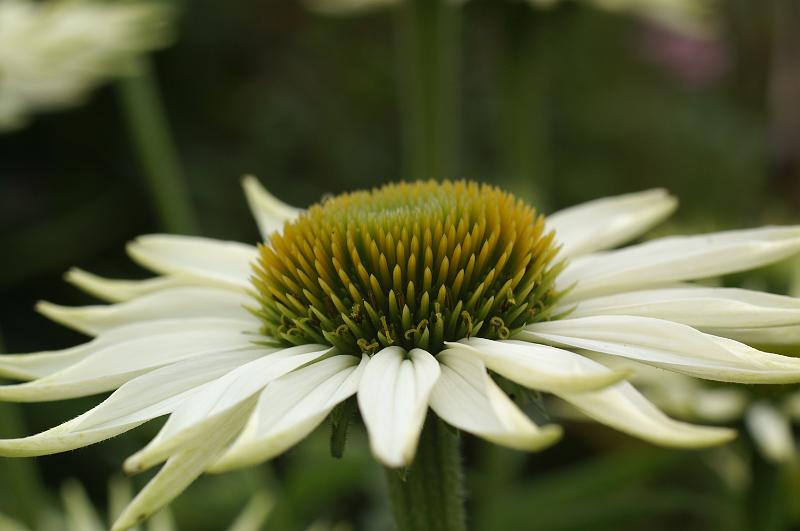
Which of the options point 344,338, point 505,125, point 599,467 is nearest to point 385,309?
point 344,338

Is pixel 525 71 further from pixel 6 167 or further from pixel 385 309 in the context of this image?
pixel 6 167

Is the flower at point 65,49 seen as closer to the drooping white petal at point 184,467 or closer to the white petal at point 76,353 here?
the white petal at point 76,353

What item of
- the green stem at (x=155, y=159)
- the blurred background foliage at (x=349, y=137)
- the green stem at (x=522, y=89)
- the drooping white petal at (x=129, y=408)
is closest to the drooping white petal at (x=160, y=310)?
the drooping white petal at (x=129, y=408)

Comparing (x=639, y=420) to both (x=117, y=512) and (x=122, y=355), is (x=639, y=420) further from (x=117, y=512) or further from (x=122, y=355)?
(x=117, y=512)

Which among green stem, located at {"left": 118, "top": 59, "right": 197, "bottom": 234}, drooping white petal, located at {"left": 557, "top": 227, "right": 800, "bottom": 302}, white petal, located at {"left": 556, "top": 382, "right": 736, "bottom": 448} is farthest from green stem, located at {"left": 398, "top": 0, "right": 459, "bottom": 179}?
white petal, located at {"left": 556, "top": 382, "right": 736, "bottom": 448}

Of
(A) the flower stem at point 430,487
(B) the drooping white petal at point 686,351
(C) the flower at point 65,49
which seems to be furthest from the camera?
(C) the flower at point 65,49

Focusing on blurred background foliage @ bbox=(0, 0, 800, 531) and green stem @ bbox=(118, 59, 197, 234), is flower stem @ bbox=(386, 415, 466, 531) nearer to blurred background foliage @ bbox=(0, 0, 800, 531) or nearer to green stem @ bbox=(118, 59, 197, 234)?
green stem @ bbox=(118, 59, 197, 234)
